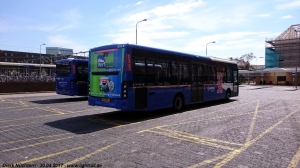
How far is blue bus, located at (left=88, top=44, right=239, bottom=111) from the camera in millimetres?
9406

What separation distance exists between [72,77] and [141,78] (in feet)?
28.8

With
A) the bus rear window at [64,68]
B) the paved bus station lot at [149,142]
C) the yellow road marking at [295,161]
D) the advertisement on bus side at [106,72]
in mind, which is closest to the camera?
the yellow road marking at [295,161]

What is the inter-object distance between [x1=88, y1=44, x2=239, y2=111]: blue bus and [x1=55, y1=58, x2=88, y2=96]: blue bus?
6974mm

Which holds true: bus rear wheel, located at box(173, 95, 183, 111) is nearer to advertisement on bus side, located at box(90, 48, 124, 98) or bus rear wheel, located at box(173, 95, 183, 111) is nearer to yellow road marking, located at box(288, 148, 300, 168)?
advertisement on bus side, located at box(90, 48, 124, 98)

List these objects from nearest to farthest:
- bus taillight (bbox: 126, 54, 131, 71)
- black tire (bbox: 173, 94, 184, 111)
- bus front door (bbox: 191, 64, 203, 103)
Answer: bus taillight (bbox: 126, 54, 131, 71), black tire (bbox: 173, 94, 184, 111), bus front door (bbox: 191, 64, 203, 103)

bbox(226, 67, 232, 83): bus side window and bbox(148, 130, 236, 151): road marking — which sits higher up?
bbox(226, 67, 232, 83): bus side window

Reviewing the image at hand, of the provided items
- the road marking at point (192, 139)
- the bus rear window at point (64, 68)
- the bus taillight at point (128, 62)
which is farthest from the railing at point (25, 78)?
the road marking at point (192, 139)

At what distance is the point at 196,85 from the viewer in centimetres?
1352

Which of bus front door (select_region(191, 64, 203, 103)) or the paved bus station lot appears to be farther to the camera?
bus front door (select_region(191, 64, 203, 103))

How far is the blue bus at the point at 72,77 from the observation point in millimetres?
17125

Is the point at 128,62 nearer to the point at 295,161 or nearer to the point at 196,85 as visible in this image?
the point at 196,85

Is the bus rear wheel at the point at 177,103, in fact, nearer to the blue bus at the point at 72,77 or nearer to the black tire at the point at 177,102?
the black tire at the point at 177,102

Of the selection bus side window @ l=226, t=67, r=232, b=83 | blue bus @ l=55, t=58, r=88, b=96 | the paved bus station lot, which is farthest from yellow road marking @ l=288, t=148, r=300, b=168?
blue bus @ l=55, t=58, r=88, b=96

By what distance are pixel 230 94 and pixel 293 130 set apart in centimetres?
981
